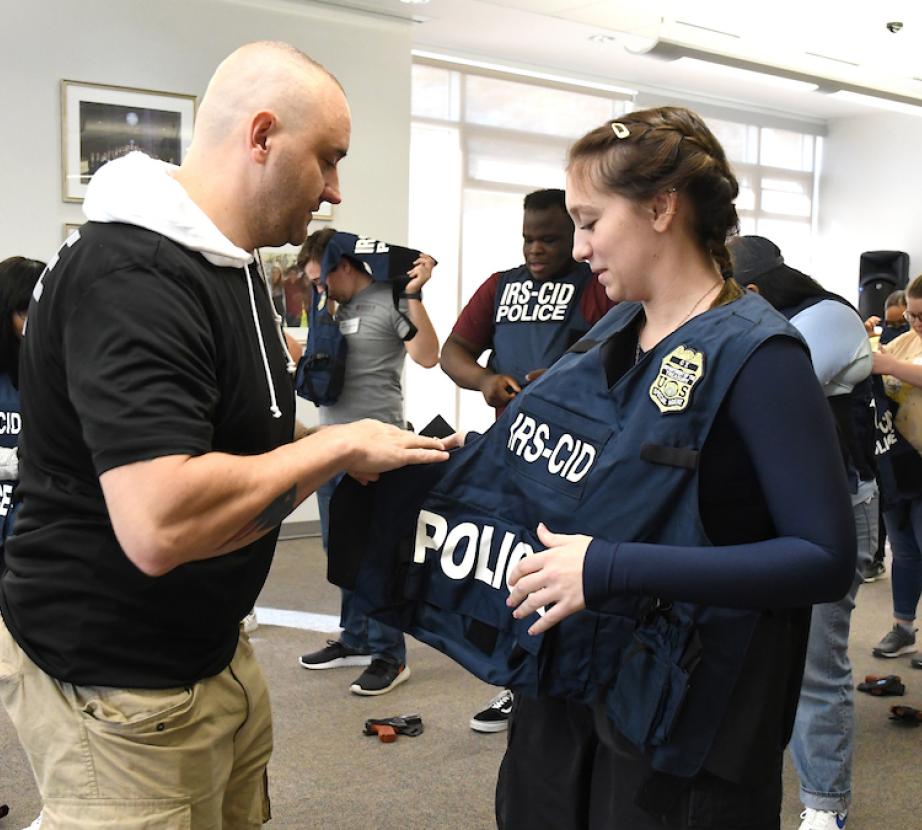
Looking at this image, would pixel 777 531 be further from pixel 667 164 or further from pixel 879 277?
pixel 879 277

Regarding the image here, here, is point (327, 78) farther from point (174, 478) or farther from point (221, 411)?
point (174, 478)

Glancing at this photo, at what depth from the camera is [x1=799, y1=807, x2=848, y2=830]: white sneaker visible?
257 centimetres

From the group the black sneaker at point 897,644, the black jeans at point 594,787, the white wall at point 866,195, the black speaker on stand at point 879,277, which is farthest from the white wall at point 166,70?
the white wall at point 866,195

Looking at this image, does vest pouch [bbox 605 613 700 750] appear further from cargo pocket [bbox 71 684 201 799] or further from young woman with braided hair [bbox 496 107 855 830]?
cargo pocket [bbox 71 684 201 799]

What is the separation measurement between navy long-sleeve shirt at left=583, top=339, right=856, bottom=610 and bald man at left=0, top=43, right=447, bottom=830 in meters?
0.36

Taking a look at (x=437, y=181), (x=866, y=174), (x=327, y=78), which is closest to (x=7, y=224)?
(x=437, y=181)

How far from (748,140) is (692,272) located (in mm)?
9865

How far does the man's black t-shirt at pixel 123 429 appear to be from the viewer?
44.4 inches

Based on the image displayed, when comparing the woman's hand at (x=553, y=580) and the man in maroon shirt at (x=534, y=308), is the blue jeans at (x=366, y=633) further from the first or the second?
the woman's hand at (x=553, y=580)

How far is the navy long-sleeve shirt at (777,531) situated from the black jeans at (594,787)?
26 centimetres

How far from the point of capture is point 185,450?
112cm

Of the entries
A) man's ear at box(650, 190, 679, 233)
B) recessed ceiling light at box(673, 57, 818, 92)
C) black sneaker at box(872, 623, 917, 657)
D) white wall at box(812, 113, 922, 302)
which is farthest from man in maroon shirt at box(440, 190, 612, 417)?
white wall at box(812, 113, 922, 302)

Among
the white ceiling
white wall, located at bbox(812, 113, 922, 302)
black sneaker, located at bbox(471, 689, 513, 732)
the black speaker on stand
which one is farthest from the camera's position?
white wall, located at bbox(812, 113, 922, 302)

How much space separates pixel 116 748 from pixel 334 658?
2.78 metres
